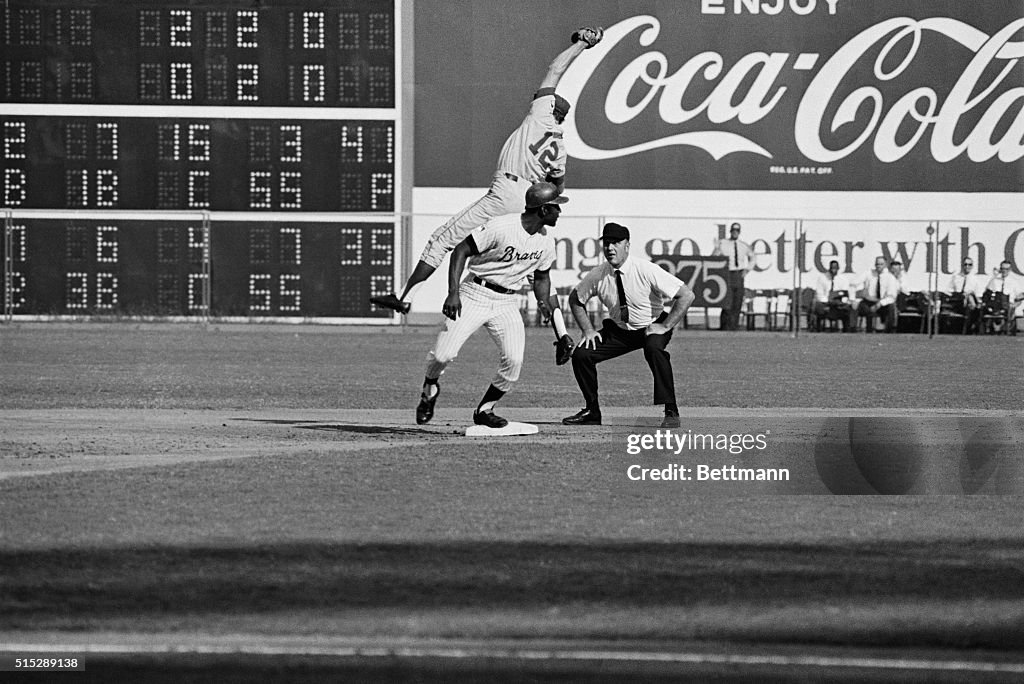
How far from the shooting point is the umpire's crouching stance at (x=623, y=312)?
41.4 ft

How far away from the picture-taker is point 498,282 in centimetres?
1182

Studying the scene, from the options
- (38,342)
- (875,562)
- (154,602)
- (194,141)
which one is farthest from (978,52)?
(154,602)

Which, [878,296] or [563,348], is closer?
[563,348]

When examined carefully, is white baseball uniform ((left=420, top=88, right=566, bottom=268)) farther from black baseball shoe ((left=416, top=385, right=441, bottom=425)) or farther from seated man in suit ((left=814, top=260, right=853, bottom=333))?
seated man in suit ((left=814, top=260, right=853, bottom=333))

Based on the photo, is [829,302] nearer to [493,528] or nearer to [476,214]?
[476,214]

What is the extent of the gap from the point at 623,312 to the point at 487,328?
165 cm

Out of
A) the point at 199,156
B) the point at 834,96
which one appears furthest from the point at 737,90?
the point at 199,156

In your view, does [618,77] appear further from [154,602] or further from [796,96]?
[154,602]

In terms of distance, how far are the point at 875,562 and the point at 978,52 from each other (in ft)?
85.6

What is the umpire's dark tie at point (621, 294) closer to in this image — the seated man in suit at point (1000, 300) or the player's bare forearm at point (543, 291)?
the player's bare forearm at point (543, 291)

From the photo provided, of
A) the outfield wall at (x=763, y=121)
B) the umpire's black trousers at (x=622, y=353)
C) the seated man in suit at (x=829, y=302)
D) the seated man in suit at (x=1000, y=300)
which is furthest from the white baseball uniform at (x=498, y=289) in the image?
the seated man in suit at (x=1000, y=300)

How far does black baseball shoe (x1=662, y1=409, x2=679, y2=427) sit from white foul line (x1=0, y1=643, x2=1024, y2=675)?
6.93 meters

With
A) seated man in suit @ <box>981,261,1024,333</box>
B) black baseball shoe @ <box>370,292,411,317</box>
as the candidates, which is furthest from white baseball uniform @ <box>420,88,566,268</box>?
seated man in suit @ <box>981,261,1024,333</box>

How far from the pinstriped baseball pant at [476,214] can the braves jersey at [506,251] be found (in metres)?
0.38
